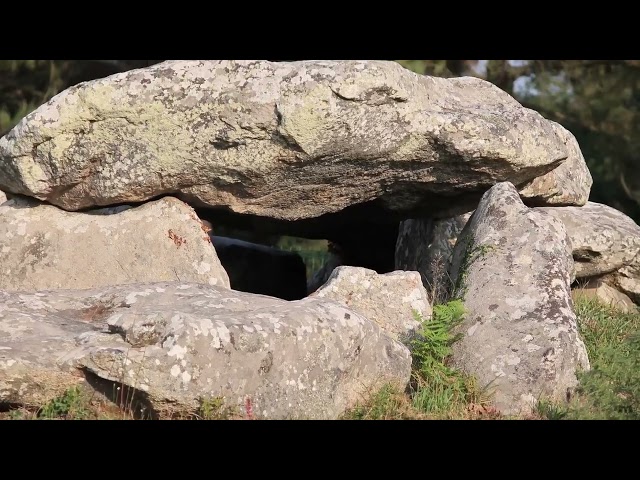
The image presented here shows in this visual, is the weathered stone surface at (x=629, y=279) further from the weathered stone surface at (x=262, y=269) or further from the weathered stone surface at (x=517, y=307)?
the weathered stone surface at (x=262, y=269)

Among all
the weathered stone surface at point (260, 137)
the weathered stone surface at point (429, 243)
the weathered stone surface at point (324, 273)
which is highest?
the weathered stone surface at point (260, 137)

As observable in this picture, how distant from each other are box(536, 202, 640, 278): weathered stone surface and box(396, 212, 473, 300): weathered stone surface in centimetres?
107

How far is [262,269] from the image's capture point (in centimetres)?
1337

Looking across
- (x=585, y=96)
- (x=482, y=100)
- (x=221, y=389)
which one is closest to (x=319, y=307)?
A: (x=221, y=389)

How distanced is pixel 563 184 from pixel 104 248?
4989mm

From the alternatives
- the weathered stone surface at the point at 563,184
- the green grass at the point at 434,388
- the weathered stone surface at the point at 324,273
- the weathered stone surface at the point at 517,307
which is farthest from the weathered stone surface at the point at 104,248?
the weathered stone surface at the point at 324,273

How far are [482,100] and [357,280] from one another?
281 cm

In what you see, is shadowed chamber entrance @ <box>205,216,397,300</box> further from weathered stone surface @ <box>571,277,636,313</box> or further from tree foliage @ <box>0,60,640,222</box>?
tree foliage @ <box>0,60,640,222</box>

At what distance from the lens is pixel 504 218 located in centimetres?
944

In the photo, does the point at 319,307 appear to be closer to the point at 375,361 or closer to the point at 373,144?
the point at 375,361

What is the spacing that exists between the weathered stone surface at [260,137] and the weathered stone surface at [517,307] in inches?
31.2

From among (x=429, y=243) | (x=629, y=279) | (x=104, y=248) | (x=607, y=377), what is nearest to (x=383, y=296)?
(x=607, y=377)

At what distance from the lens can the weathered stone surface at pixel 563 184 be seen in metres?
11.1

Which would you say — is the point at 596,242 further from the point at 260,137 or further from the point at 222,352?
the point at 222,352
